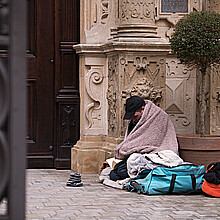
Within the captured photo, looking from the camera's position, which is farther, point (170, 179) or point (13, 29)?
point (170, 179)

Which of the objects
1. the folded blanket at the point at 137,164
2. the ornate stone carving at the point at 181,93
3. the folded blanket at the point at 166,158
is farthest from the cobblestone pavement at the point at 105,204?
the ornate stone carving at the point at 181,93

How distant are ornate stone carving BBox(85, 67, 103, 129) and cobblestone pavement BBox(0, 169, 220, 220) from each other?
126 centimetres

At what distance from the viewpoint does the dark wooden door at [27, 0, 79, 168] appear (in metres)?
8.27

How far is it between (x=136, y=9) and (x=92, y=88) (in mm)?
1226

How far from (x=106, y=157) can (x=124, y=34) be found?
5.16 feet

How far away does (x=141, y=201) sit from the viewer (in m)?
→ 5.97

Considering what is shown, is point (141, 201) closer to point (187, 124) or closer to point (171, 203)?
point (171, 203)

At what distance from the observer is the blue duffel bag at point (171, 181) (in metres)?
6.30

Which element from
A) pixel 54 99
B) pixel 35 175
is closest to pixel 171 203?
pixel 35 175

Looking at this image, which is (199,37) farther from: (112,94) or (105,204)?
(105,204)

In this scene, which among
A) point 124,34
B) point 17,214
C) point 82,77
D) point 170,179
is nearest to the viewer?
point 17,214

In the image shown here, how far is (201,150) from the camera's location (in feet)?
22.2

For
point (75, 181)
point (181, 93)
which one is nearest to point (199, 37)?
point (181, 93)

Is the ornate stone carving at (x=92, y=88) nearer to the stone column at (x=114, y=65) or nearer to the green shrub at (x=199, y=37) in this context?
the stone column at (x=114, y=65)
